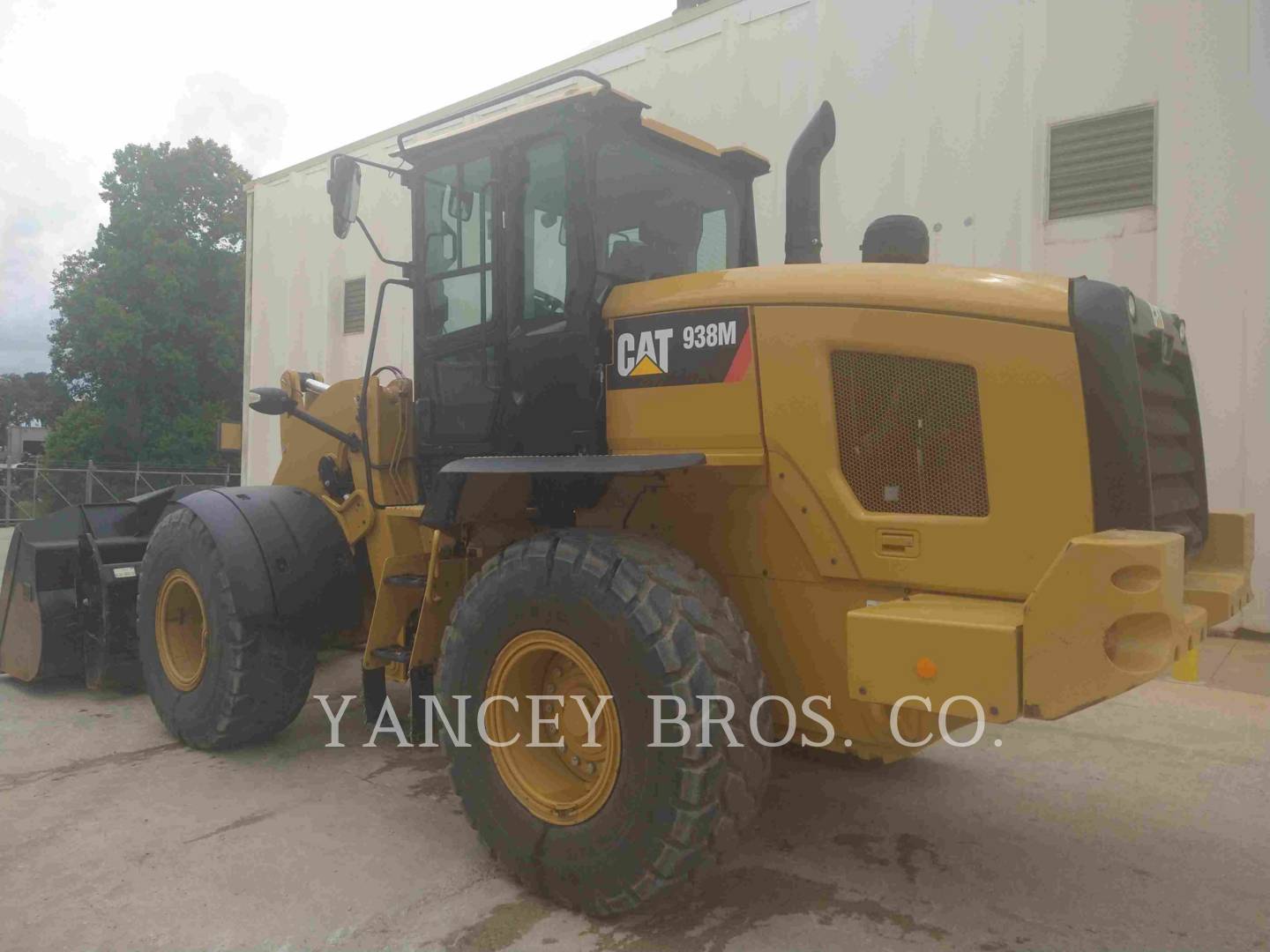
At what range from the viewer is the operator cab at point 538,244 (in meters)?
3.56

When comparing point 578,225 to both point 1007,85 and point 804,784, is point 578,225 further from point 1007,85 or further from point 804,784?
point 1007,85

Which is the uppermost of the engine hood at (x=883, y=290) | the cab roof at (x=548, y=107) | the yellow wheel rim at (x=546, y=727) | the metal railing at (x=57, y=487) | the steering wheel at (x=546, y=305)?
the cab roof at (x=548, y=107)

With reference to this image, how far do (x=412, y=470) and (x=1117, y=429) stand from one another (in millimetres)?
2949

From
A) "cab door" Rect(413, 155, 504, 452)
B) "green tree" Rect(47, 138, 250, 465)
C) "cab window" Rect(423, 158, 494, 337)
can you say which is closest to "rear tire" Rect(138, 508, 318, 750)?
"cab door" Rect(413, 155, 504, 452)

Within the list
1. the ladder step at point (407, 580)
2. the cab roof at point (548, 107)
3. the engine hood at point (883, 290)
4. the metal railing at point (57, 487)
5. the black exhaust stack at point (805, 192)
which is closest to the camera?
the engine hood at point (883, 290)

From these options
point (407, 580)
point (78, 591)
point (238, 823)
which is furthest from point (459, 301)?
point (78, 591)

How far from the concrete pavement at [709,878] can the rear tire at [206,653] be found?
0.18 metres

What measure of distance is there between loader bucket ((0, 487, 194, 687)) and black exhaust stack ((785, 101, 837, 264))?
11.8 ft

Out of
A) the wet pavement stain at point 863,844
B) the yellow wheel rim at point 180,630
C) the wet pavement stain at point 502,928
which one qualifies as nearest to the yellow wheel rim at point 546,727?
the wet pavement stain at point 502,928

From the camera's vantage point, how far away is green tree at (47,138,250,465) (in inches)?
1278

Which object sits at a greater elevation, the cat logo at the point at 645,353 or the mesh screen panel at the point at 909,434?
the cat logo at the point at 645,353

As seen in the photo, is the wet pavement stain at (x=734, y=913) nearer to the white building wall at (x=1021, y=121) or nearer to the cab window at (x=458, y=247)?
the cab window at (x=458, y=247)

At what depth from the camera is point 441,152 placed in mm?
4051

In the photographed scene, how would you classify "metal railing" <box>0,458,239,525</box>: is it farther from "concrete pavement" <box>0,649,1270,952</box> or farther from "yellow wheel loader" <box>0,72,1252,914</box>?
"yellow wheel loader" <box>0,72,1252,914</box>
